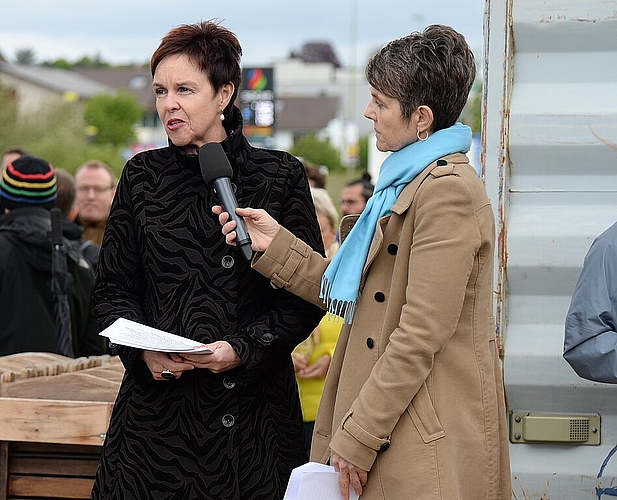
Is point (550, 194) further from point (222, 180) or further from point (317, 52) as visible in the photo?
point (317, 52)

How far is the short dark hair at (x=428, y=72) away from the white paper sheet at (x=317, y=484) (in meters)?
0.94

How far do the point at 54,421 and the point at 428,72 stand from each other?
6.58 ft

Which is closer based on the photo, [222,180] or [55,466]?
[222,180]

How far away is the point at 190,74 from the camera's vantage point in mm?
2969

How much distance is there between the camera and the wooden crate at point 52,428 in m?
3.72

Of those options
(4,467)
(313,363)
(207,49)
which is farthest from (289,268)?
(313,363)

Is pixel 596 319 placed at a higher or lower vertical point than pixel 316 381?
higher

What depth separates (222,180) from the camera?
2.86 meters

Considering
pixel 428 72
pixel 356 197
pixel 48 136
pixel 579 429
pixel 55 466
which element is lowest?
pixel 48 136

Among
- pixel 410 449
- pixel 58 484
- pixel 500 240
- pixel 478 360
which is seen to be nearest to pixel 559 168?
pixel 500 240

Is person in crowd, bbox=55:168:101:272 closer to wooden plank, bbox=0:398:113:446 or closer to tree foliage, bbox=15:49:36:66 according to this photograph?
wooden plank, bbox=0:398:113:446

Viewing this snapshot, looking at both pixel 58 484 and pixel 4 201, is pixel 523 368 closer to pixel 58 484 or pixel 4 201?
pixel 58 484

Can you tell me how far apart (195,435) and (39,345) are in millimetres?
2469

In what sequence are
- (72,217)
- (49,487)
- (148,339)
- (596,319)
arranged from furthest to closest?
(72,217) → (49,487) → (596,319) → (148,339)
